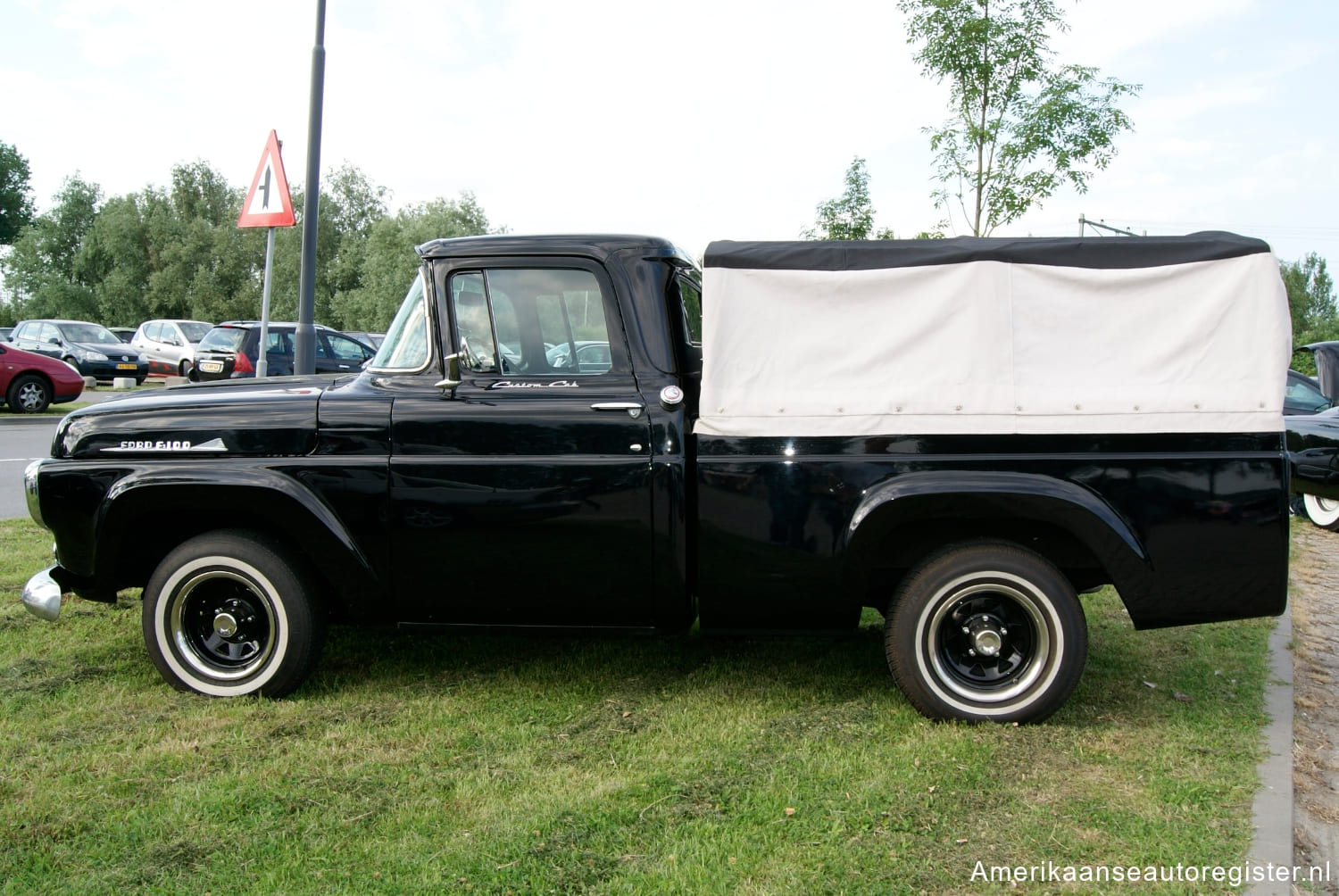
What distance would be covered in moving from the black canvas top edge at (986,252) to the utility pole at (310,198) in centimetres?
545

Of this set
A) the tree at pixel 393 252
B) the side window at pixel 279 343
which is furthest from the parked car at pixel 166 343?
the tree at pixel 393 252

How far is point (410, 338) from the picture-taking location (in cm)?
446

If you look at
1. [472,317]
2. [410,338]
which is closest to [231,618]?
[410,338]

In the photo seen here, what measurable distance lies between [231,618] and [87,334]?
25.3 metres

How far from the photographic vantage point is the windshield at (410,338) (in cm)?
441

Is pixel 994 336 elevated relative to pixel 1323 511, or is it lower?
elevated

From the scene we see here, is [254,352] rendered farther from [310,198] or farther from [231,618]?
[231,618]

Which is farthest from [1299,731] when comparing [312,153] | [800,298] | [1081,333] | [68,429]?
[312,153]

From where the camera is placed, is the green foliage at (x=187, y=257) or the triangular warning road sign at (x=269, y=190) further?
the green foliage at (x=187, y=257)

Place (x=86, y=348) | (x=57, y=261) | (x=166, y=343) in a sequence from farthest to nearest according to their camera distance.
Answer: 1. (x=57, y=261)
2. (x=166, y=343)
3. (x=86, y=348)

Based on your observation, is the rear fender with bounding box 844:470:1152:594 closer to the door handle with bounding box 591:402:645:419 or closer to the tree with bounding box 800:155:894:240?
the door handle with bounding box 591:402:645:419

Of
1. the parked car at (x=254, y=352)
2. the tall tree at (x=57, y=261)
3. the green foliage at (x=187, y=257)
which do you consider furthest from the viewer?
the tall tree at (x=57, y=261)

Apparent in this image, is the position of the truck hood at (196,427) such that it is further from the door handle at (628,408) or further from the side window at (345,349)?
the side window at (345,349)

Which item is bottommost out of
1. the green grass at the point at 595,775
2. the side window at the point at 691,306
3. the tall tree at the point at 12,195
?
the green grass at the point at 595,775
